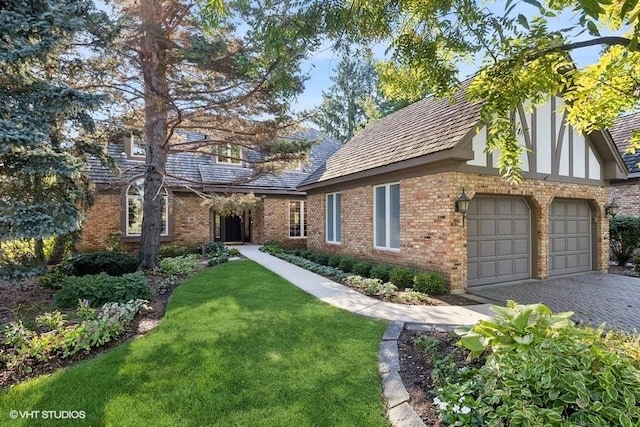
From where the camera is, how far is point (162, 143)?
1055 cm

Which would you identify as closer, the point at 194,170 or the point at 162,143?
the point at 162,143

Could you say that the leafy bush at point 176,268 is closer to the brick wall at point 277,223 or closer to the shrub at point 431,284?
the shrub at point 431,284

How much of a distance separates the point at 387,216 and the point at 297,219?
8.75 meters

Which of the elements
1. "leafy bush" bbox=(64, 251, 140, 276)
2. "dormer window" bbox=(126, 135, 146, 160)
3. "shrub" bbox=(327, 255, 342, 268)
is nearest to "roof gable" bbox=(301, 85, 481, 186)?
"shrub" bbox=(327, 255, 342, 268)

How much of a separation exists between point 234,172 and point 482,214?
1239 cm

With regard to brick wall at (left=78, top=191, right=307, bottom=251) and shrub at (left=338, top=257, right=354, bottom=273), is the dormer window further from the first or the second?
shrub at (left=338, top=257, right=354, bottom=273)

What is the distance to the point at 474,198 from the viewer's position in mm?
8492

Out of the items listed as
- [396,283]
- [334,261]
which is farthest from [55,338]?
[334,261]

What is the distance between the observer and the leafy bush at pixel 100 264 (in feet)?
29.7

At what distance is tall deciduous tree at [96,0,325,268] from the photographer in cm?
909

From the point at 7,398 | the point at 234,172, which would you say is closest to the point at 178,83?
the point at 234,172

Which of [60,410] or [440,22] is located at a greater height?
[440,22]

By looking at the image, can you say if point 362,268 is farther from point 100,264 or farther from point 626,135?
point 626,135

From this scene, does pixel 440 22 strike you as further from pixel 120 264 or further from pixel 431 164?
pixel 120 264
